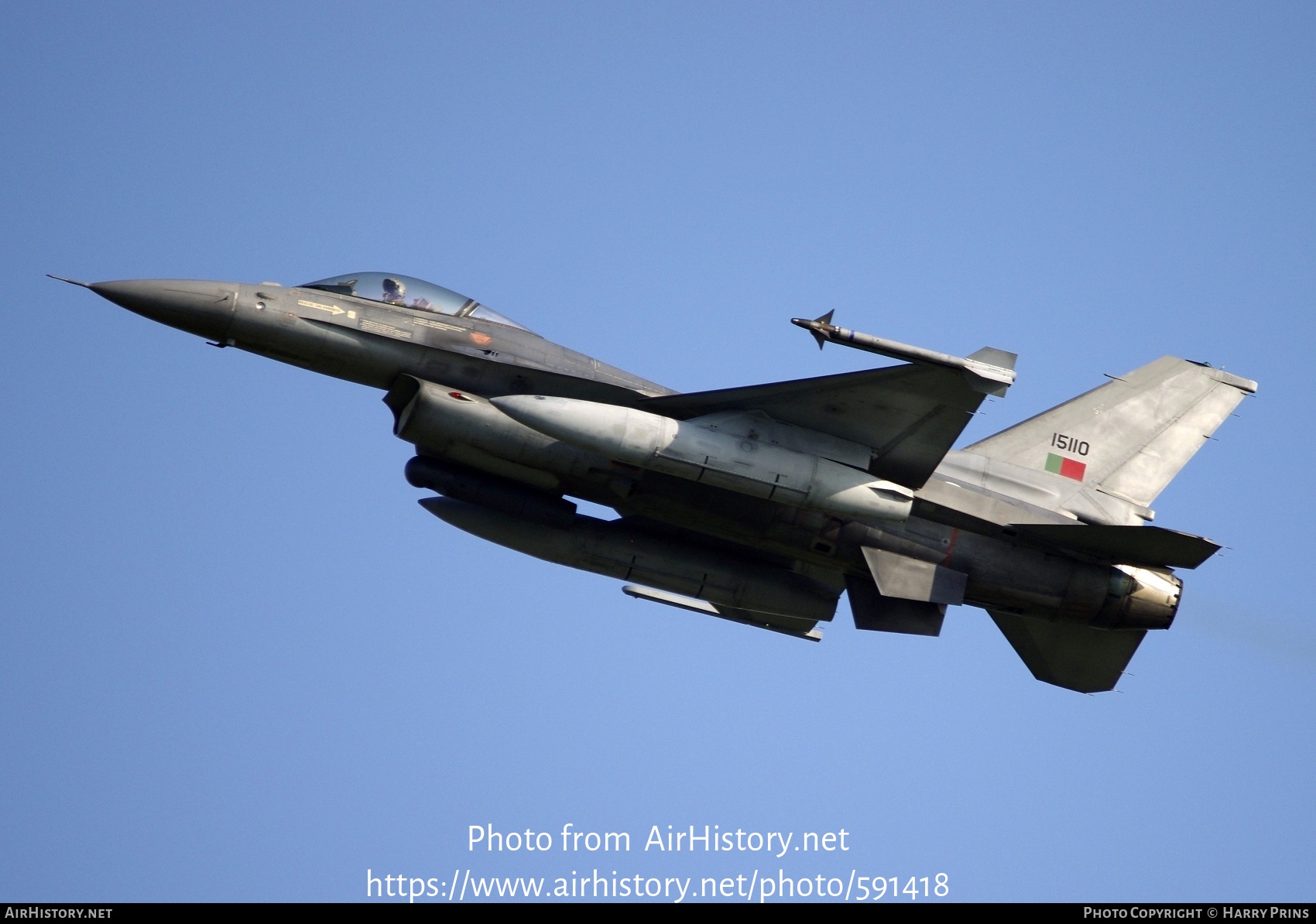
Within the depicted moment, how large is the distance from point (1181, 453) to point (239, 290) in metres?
12.0

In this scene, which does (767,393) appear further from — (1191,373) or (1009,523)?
(1191,373)

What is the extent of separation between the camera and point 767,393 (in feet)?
48.2

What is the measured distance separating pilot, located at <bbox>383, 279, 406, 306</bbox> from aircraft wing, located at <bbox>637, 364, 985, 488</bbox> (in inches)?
116

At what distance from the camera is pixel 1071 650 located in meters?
17.6

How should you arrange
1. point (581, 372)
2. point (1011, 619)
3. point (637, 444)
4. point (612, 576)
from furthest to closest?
1. point (1011, 619)
2. point (612, 576)
3. point (581, 372)
4. point (637, 444)

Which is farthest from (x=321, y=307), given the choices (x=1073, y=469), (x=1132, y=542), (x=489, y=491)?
(x=1073, y=469)

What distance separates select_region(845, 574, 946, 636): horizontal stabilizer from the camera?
16.9m

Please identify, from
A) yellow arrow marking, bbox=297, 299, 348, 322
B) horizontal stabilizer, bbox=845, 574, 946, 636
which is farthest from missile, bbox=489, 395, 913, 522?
horizontal stabilizer, bbox=845, 574, 946, 636

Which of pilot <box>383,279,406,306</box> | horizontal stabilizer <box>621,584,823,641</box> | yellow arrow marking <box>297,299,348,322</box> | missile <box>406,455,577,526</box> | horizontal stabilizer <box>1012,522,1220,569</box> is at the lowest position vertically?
horizontal stabilizer <box>621,584,823,641</box>

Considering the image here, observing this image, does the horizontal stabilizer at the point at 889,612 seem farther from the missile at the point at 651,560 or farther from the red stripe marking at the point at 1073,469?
the red stripe marking at the point at 1073,469

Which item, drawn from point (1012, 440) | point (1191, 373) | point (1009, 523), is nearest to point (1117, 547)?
point (1009, 523)

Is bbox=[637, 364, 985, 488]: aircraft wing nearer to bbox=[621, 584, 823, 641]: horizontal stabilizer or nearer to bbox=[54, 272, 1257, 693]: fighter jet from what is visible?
bbox=[54, 272, 1257, 693]: fighter jet

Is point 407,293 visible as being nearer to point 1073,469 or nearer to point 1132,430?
point 1073,469

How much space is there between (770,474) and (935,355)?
2094 mm
